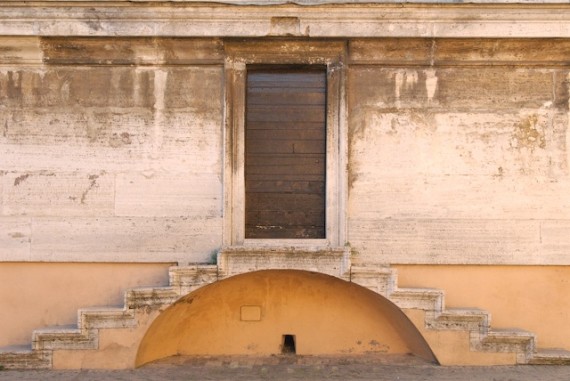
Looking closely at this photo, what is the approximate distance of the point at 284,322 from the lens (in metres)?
7.61

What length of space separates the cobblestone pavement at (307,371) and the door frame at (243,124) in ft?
5.04

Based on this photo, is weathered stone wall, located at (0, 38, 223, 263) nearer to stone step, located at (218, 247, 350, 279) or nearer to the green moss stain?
stone step, located at (218, 247, 350, 279)

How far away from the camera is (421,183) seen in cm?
723

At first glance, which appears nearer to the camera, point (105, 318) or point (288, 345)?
point (105, 318)

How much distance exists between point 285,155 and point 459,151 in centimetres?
223

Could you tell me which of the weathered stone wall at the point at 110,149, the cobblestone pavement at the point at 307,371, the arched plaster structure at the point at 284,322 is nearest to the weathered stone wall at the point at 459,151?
the arched plaster structure at the point at 284,322

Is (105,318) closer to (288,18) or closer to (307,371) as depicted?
(307,371)

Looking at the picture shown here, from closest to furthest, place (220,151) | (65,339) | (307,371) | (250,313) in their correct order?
(65,339) < (307,371) < (220,151) < (250,313)

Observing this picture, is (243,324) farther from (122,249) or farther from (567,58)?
(567,58)

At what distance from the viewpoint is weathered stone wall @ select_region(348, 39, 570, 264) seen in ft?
23.5

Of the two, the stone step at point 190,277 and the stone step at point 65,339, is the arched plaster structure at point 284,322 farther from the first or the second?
the stone step at point 65,339

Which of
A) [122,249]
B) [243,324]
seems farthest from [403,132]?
[122,249]

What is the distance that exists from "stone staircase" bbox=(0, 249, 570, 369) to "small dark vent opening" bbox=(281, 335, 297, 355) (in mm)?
1467

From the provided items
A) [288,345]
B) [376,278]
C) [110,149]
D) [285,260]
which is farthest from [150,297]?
[376,278]
